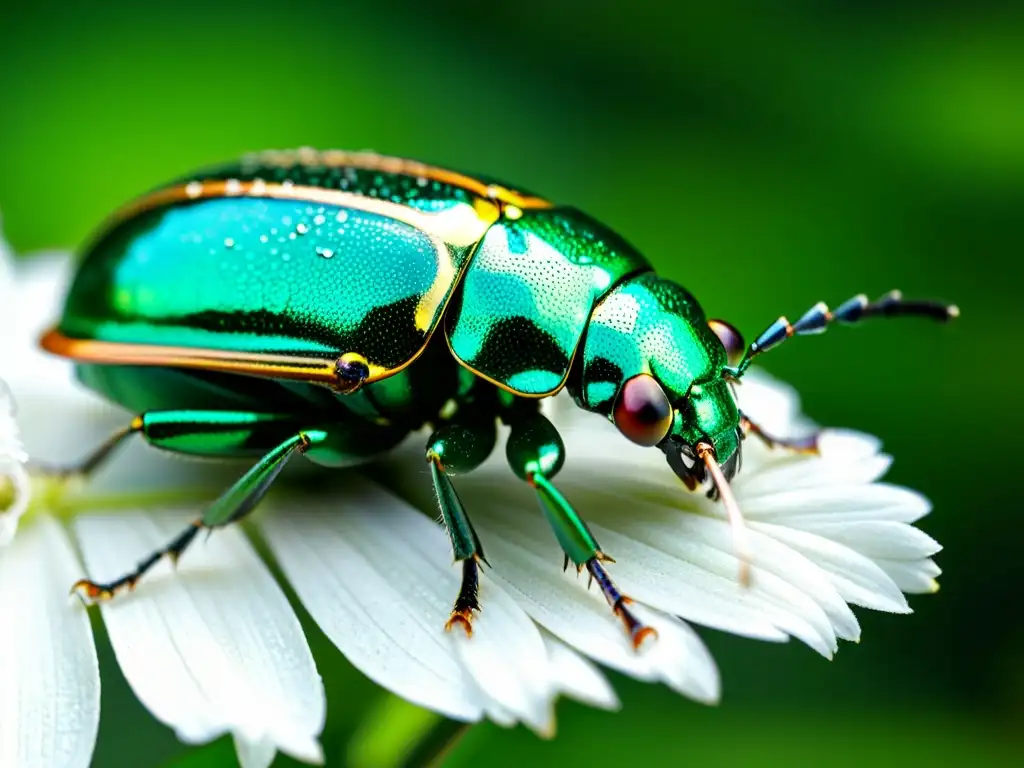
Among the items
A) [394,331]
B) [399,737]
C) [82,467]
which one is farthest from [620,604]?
[82,467]

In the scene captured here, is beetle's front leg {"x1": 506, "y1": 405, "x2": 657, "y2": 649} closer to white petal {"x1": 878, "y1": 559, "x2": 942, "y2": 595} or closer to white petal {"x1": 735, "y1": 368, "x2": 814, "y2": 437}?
white petal {"x1": 878, "y1": 559, "x2": 942, "y2": 595}

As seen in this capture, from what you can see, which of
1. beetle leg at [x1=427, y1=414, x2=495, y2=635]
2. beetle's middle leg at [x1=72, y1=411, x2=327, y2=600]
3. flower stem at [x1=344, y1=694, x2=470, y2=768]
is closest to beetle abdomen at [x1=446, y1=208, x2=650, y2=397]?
beetle leg at [x1=427, y1=414, x2=495, y2=635]

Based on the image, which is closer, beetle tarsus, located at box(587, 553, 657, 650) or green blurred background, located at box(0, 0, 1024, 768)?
beetle tarsus, located at box(587, 553, 657, 650)

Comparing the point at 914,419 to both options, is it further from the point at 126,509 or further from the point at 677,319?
the point at 126,509

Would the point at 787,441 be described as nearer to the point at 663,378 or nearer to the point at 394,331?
the point at 663,378

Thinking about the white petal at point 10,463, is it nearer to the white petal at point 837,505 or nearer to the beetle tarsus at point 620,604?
the beetle tarsus at point 620,604

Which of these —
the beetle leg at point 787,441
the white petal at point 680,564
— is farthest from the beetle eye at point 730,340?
the white petal at point 680,564

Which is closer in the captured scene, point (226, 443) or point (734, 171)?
point (226, 443)
